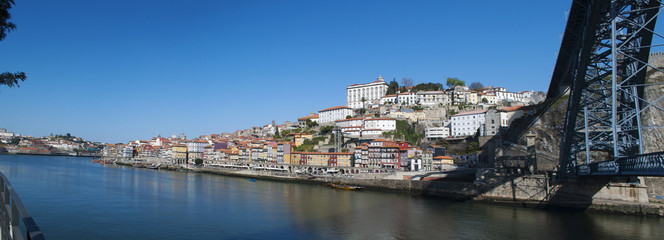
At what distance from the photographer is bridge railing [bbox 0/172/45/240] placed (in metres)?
2.01

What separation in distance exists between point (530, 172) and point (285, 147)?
25514 mm

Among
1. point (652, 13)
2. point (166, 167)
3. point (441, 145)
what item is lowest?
point (166, 167)

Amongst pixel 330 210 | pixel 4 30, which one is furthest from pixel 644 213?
pixel 4 30

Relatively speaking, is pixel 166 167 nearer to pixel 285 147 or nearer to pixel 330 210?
pixel 285 147

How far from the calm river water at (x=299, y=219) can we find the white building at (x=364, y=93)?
3573 centimetres

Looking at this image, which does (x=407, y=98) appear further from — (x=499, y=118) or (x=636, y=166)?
(x=636, y=166)

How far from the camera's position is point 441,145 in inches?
1368

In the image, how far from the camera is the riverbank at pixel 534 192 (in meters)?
15.7

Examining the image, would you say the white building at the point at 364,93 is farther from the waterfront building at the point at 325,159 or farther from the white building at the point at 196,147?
the white building at the point at 196,147

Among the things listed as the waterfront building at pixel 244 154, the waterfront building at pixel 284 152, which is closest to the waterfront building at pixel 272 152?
the waterfront building at pixel 284 152

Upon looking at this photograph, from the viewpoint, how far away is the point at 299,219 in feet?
48.2

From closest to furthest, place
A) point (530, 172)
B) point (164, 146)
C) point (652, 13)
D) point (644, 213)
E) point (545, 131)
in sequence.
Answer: point (652, 13) → point (644, 213) → point (530, 172) → point (545, 131) → point (164, 146)

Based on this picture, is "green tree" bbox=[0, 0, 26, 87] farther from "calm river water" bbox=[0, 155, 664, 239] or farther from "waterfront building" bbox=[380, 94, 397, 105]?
"waterfront building" bbox=[380, 94, 397, 105]

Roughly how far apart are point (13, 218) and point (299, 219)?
508 inches
